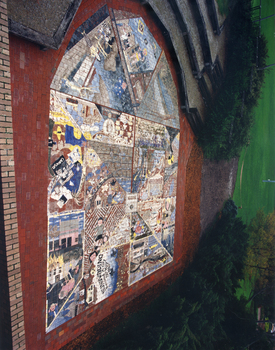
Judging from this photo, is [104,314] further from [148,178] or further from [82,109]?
[82,109]

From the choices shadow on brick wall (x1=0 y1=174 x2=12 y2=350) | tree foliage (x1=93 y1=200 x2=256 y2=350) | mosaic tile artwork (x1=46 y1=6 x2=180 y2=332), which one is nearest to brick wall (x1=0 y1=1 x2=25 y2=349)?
shadow on brick wall (x1=0 y1=174 x2=12 y2=350)

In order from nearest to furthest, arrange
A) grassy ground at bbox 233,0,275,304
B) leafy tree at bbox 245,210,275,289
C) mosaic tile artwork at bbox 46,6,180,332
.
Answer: mosaic tile artwork at bbox 46,6,180,332 < leafy tree at bbox 245,210,275,289 < grassy ground at bbox 233,0,275,304

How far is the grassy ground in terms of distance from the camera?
623 inches

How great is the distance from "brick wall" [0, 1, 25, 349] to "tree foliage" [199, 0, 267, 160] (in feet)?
30.3

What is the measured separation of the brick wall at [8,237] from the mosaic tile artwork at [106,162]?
1045mm

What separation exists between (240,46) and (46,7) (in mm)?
11940

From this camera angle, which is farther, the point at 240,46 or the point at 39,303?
the point at 240,46

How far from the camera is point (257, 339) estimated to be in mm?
10266

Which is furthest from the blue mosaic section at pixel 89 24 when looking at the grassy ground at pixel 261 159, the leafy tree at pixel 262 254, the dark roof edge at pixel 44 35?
the leafy tree at pixel 262 254

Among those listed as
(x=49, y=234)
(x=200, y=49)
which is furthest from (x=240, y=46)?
(x=49, y=234)

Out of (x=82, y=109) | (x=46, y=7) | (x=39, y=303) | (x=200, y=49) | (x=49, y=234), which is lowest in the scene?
(x=39, y=303)

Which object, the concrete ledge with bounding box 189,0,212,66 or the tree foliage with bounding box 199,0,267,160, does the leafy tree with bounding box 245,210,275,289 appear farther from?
the concrete ledge with bounding box 189,0,212,66

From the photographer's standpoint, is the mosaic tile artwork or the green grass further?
the green grass

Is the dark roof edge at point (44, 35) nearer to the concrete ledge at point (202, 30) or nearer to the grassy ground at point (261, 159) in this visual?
the concrete ledge at point (202, 30)
